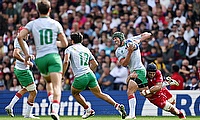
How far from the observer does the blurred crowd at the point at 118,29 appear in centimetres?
2227

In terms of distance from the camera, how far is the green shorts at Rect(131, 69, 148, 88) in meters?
16.2

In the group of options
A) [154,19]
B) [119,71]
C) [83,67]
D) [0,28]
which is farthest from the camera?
[0,28]

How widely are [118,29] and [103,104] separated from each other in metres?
4.86

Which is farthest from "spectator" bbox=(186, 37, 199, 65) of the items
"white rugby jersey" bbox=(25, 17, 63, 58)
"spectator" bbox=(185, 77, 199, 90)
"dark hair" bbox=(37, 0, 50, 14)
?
"dark hair" bbox=(37, 0, 50, 14)

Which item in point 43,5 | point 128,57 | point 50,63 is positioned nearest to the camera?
point 43,5

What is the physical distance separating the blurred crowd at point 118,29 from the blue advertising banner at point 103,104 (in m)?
1.09

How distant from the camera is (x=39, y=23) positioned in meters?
12.6

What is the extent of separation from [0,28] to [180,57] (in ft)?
28.4

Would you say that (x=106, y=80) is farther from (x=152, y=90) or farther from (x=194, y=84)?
(x=152, y=90)

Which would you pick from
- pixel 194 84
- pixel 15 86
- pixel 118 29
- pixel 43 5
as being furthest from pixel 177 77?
pixel 43 5

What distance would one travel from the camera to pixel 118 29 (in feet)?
79.3

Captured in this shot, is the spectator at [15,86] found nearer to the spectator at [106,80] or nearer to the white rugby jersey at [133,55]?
the spectator at [106,80]

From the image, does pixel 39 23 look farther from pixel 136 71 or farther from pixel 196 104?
pixel 196 104

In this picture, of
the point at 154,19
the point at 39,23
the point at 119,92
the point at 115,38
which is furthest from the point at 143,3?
the point at 39,23
